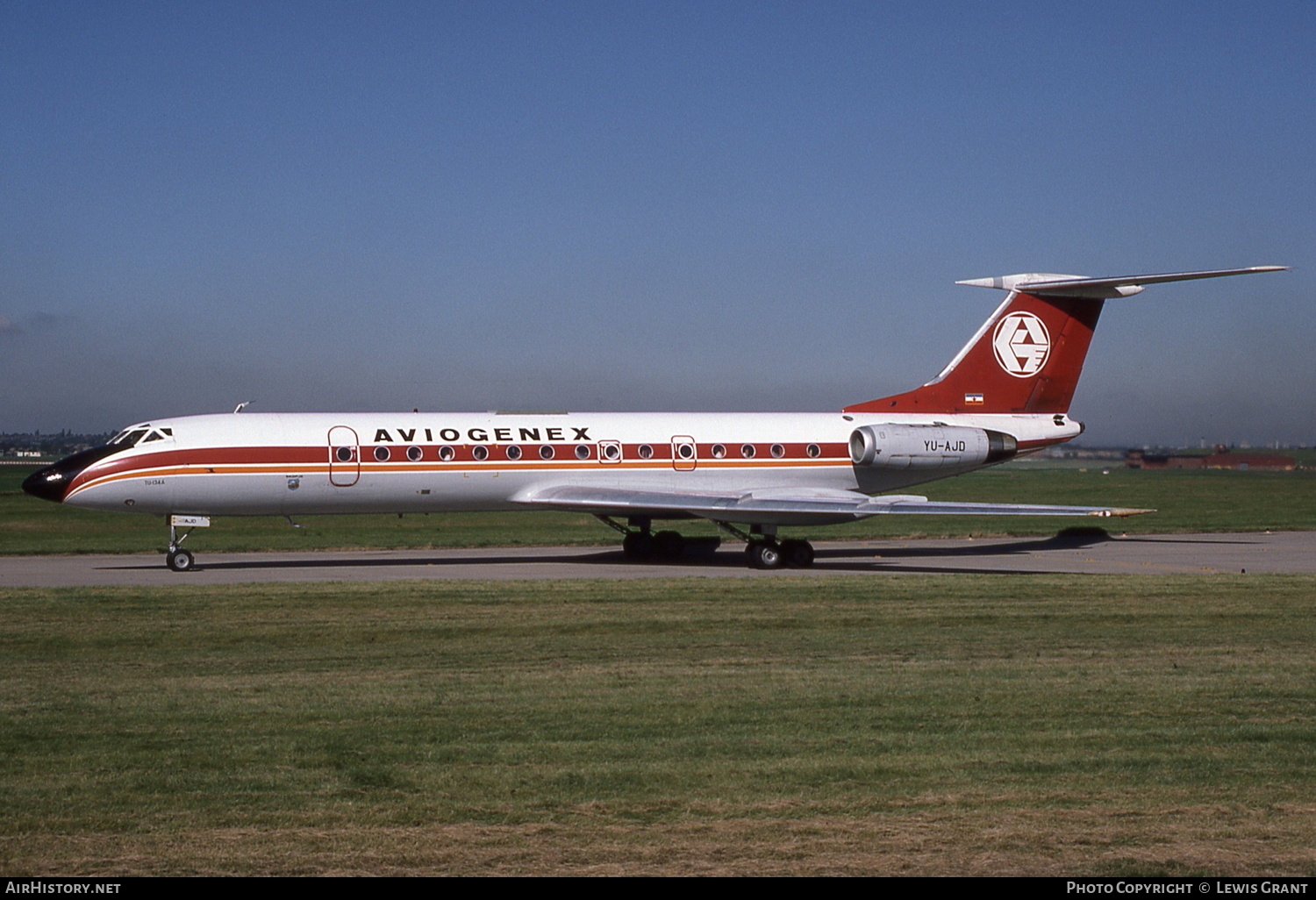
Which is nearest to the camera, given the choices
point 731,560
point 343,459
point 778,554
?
point 343,459

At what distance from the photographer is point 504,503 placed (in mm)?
25297

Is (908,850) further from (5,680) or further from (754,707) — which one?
(5,680)

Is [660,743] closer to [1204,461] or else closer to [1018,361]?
[1018,361]

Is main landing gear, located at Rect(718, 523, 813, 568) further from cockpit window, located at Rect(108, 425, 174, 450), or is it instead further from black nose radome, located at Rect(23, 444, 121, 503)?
black nose radome, located at Rect(23, 444, 121, 503)

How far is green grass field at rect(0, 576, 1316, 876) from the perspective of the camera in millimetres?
6566

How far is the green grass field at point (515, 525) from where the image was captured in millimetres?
30500

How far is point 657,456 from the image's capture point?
2600cm

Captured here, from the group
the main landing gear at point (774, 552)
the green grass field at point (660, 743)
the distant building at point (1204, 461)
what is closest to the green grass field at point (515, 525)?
the main landing gear at point (774, 552)

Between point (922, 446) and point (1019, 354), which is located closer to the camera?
point (922, 446)

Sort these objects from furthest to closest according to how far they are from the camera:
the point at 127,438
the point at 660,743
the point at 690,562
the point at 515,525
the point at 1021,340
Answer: the point at 515,525, the point at 1021,340, the point at 690,562, the point at 127,438, the point at 660,743

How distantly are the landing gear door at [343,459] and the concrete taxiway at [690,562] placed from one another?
5.65ft

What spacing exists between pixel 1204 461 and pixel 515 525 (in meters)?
70.5

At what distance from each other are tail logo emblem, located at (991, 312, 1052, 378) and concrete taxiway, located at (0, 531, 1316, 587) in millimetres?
4334

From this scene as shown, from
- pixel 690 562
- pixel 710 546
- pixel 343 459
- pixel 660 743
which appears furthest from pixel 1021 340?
pixel 660 743
